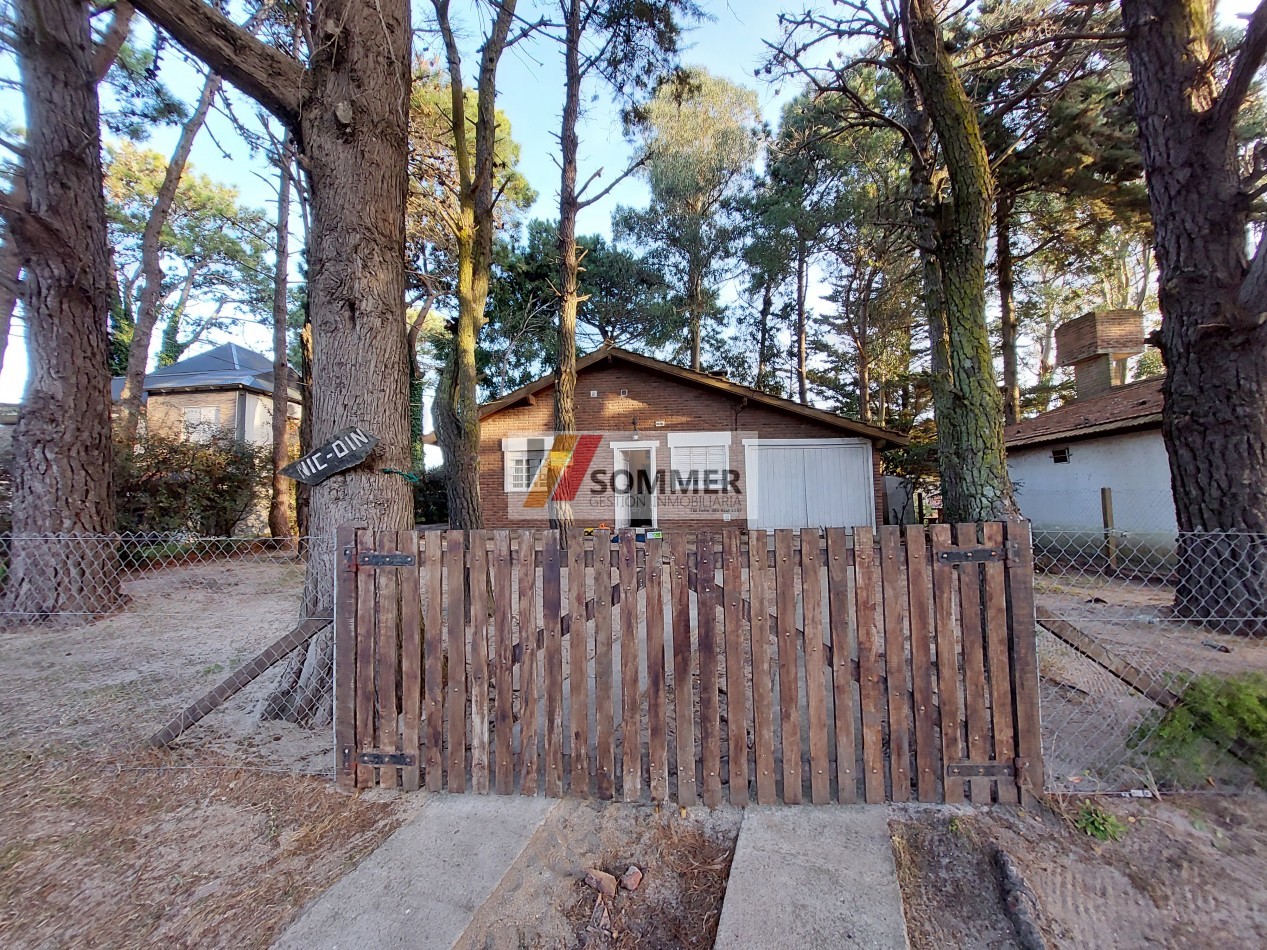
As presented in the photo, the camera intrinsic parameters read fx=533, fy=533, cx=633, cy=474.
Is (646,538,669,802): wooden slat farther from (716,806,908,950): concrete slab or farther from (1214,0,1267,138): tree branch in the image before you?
(1214,0,1267,138): tree branch

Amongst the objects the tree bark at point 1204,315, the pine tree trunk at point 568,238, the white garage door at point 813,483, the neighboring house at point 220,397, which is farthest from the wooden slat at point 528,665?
the neighboring house at point 220,397

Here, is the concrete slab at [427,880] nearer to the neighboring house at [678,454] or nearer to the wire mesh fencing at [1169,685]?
the wire mesh fencing at [1169,685]

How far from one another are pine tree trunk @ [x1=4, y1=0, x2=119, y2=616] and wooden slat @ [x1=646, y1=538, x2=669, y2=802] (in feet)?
19.1

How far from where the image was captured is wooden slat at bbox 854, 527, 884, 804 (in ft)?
7.14

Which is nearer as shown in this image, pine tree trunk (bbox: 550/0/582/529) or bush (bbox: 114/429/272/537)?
pine tree trunk (bbox: 550/0/582/529)

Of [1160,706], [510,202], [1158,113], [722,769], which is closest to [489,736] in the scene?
[722,769]

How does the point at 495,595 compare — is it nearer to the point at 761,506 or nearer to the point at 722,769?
the point at 722,769

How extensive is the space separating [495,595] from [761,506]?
10167 mm

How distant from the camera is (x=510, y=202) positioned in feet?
47.2

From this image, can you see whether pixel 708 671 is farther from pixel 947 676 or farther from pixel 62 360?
pixel 62 360

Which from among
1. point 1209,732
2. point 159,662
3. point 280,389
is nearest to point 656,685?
point 1209,732

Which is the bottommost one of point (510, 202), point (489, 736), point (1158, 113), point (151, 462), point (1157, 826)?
point (1157, 826)

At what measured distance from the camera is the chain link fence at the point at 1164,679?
2279mm

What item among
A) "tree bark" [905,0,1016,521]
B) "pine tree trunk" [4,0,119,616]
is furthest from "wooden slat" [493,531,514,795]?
"pine tree trunk" [4,0,119,616]
